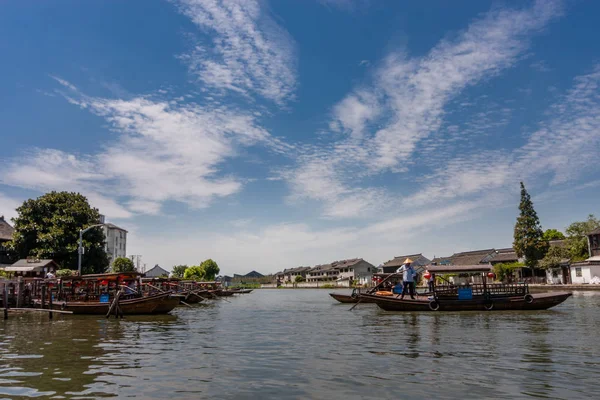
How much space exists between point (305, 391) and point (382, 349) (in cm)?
552

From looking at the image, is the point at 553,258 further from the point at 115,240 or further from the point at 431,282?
the point at 115,240

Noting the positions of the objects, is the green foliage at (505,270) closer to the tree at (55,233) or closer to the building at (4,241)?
the tree at (55,233)

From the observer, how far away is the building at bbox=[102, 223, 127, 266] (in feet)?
324

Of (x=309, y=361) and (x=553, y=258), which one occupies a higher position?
(x=553, y=258)

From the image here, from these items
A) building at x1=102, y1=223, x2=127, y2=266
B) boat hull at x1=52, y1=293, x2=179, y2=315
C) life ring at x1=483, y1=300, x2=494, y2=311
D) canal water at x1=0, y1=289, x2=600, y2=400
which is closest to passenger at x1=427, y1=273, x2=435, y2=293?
life ring at x1=483, y1=300, x2=494, y2=311

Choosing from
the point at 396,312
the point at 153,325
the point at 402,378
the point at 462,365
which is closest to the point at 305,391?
the point at 402,378

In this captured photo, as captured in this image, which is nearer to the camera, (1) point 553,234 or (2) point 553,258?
(2) point 553,258

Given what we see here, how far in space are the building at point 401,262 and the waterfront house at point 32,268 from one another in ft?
224

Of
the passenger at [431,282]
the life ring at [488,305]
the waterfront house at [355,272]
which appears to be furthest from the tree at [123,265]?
the waterfront house at [355,272]

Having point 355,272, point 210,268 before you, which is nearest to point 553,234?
point 355,272

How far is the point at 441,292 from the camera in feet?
Answer: 92.8

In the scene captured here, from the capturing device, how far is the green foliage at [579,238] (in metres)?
59.8

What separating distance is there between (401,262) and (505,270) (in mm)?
34645

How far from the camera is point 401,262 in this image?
98.9 metres
